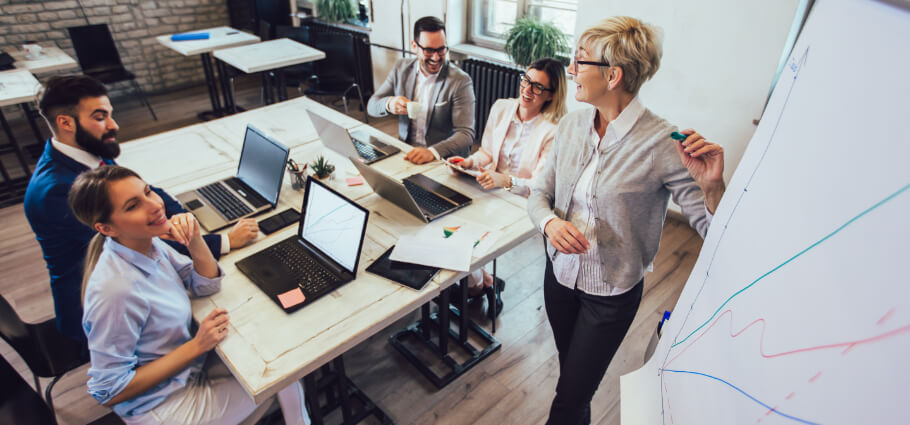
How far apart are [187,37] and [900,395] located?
222 inches

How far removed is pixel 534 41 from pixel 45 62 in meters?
4.06

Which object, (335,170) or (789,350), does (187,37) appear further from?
(789,350)

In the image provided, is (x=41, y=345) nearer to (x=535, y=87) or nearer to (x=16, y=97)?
(x=535, y=87)

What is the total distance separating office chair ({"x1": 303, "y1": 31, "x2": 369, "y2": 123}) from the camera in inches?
190

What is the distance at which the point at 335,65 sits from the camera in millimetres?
4938

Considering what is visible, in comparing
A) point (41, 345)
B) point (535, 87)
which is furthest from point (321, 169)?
point (41, 345)

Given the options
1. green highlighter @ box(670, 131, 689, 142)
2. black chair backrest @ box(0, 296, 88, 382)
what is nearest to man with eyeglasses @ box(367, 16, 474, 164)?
green highlighter @ box(670, 131, 689, 142)

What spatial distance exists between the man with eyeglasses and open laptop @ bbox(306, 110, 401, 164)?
0.17 meters

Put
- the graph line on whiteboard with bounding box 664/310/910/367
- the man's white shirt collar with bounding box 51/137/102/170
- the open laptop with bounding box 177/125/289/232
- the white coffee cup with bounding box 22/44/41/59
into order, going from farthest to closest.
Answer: the white coffee cup with bounding box 22/44/41/59 → the open laptop with bounding box 177/125/289/232 → the man's white shirt collar with bounding box 51/137/102/170 → the graph line on whiteboard with bounding box 664/310/910/367

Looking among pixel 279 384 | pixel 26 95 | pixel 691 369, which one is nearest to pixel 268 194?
pixel 279 384

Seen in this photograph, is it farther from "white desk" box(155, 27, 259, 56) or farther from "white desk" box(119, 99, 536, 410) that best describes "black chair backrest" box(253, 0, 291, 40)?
"white desk" box(119, 99, 536, 410)

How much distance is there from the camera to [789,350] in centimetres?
57

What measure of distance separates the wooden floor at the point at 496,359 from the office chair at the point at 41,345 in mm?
489

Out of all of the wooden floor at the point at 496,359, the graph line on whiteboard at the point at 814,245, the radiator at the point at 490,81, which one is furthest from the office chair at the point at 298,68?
the graph line on whiteboard at the point at 814,245
